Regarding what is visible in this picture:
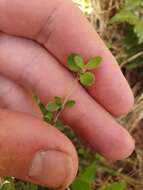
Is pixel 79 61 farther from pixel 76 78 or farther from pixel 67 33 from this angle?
pixel 67 33

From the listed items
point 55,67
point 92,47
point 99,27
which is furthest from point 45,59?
point 99,27

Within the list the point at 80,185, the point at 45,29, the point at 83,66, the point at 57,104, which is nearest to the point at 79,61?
the point at 83,66

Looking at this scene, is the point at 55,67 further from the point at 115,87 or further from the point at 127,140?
the point at 127,140

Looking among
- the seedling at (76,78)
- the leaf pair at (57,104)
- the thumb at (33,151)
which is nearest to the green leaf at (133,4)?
the seedling at (76,78)

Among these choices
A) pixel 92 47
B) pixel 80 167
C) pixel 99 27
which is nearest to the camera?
pixel 92 47

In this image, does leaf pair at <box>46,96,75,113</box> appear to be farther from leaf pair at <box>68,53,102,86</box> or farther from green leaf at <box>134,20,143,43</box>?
green leaf at <box>134,20,143,43</box>

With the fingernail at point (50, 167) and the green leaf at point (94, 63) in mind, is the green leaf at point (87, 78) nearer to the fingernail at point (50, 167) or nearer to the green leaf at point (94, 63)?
the green leaf at point (94, 63)

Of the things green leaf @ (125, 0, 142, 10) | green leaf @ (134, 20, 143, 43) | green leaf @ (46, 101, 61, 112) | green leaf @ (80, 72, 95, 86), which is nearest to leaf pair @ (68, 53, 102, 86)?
green leaf @ (80, 72, 95, 86)
